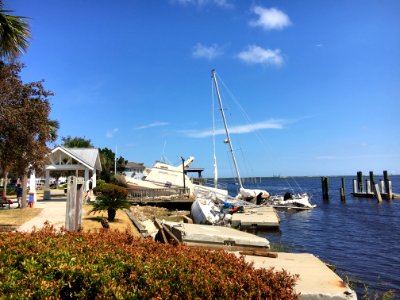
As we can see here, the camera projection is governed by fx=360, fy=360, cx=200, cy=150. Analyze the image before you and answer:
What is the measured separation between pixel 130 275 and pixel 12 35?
11803mm

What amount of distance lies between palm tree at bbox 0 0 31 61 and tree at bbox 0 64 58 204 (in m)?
2.03

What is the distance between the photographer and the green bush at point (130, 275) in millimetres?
4137

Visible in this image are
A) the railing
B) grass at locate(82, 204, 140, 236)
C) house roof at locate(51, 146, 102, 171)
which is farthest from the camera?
the railing

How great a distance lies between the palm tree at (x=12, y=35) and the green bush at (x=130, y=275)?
33.1 ft

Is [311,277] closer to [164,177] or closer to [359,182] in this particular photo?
[164,177]

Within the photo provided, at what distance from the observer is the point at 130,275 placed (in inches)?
173

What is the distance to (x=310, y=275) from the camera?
7051 millimetres

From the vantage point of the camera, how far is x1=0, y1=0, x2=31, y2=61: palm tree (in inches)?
501

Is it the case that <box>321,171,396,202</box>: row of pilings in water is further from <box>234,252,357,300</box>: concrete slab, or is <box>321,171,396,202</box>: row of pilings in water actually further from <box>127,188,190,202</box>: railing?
<box>234,252,357,300</box>: concrete slab

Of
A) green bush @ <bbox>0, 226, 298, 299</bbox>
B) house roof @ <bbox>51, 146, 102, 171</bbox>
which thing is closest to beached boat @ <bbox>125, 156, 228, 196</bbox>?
house roof @ <bbox>51, 146, 102, 171</bbox>

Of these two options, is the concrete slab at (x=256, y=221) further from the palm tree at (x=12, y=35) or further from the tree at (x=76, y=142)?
the tree at (x=76, y=142)

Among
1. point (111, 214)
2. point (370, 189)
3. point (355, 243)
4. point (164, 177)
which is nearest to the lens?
point (111, 214)

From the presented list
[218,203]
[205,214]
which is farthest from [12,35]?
[218,203]

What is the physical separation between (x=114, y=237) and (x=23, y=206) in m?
19.2
